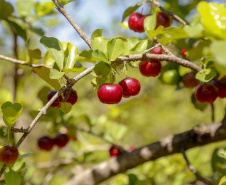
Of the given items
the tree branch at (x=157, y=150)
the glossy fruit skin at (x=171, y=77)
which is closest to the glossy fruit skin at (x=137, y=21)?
the glossy fruit skin at (x=171, y=77)

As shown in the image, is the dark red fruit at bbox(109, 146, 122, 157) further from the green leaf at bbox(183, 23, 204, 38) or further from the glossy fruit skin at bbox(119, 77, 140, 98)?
the green leaf at bbox(183, 23, 204, 38)

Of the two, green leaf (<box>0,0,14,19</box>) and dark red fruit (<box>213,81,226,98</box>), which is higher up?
green leaf (<box>0,0,14,19</box>)

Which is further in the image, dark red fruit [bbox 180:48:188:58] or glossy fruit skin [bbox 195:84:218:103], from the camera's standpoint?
dark red fruit [bbox 180:48:188:58]

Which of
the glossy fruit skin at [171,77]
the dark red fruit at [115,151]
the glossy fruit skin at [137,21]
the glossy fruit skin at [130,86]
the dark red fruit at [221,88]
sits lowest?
the dark red fruit at [115,151]

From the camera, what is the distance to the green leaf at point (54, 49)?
2.54 feet

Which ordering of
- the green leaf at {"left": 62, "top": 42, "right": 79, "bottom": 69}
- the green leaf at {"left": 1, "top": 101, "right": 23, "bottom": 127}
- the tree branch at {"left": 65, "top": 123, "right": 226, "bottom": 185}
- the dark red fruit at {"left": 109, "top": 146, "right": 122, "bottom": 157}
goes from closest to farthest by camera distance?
the green leaf at {"left": 1, "top": 101, "right": 23, "bottom": 127} < the green leaf at {"left": 62, "top": 42, "right": 79, "bottom": 69} < the tree branch at {"left": 65, "top": 123, "right": 226, "bottom": 185} < the dark red fruit at {"left": 109, "top": 146, "right": 122, "bottom": 157}

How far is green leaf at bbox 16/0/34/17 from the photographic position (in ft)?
4.89

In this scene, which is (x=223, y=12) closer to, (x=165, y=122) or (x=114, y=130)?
(x=114, y=130)

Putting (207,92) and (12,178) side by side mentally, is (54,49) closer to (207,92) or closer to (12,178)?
(12,178)

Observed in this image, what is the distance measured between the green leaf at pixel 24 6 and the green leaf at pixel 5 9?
28 cm

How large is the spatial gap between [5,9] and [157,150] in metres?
0.88

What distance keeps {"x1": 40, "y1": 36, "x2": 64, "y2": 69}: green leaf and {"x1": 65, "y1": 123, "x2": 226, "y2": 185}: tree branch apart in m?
0.70

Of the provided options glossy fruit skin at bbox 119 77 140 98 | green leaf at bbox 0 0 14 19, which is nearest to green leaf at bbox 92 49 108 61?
glossy fruit skin at bbox 119 77 140 98

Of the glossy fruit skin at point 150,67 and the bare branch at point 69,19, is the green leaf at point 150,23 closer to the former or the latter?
the glossy fruit skin at point 150,67
